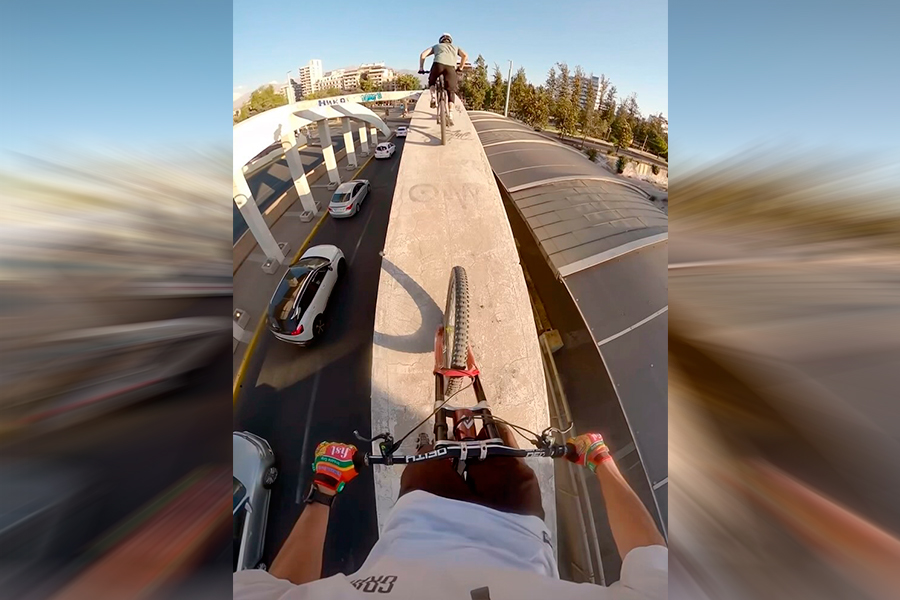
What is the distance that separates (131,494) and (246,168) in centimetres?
114

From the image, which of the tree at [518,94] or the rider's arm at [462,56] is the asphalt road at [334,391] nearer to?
the rider's arm at [462,56]

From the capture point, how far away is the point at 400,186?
1.48m

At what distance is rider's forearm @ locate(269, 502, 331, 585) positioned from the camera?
92cm

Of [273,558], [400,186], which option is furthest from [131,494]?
[400,186]

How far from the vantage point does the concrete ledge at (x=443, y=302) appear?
3.87 feet

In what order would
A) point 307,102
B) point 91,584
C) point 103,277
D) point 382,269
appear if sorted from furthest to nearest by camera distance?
point 382,269 → point 307,102 → point 103,277 → point 91,584

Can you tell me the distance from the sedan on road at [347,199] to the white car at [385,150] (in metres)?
0.27

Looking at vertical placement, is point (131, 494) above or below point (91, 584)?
above

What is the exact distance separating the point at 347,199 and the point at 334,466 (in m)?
1.22

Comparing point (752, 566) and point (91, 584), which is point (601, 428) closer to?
point (752, 566)

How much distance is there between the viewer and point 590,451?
105 centimetres

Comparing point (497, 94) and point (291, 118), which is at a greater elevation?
point (497, 94)

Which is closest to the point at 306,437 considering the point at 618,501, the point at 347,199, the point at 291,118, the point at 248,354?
the point at 248,354

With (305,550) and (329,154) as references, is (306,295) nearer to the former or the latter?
(329,154)
